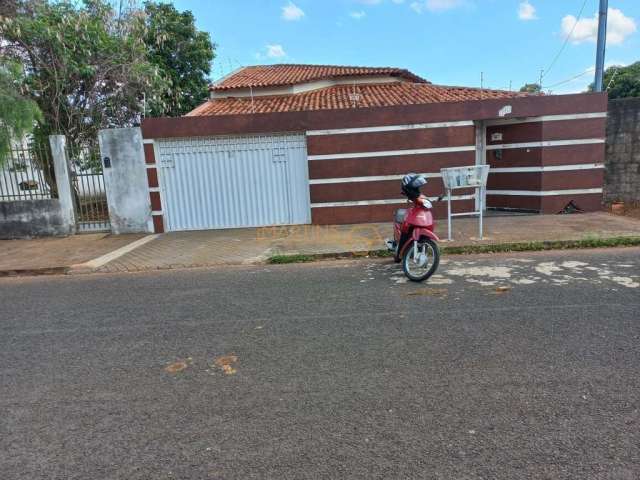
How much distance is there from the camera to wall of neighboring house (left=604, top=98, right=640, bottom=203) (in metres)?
11.1

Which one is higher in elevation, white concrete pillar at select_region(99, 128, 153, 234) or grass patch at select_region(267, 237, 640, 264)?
white concrete pillar at select_region(99, 128, 153, 234)

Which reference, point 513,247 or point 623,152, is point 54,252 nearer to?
point 513,247

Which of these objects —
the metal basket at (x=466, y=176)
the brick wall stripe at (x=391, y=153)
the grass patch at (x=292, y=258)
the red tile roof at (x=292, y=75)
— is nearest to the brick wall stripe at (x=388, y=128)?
the brick wall stripe at (x=391, y=153)

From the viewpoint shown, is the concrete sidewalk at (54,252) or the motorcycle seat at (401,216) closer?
the motorcycle seat at (401,216)

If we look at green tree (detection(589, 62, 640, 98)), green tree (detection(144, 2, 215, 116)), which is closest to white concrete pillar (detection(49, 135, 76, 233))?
green tree (detection(144, 2, 215, 116))

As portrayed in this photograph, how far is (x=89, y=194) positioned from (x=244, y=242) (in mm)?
4660

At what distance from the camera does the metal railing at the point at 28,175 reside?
33.9 feet

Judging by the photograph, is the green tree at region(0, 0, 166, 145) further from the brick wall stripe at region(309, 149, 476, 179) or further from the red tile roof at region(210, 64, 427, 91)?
the brick wall stripe at region(309, 149, 476, 179)

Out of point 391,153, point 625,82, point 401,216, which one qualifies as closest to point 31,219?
point 391,153

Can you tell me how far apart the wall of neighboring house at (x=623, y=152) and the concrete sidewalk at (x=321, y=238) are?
68.7 inches

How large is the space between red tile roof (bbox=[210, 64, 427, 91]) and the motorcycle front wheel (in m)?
11.6

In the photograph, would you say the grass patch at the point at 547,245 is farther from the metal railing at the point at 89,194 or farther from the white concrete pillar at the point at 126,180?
the metal railing at the point at 89,194

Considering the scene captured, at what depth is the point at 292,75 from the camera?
57.2 ft

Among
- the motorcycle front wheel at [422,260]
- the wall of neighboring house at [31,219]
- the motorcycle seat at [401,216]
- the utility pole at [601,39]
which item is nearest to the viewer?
the motorcycle front wheel at [422,260]
